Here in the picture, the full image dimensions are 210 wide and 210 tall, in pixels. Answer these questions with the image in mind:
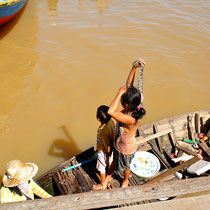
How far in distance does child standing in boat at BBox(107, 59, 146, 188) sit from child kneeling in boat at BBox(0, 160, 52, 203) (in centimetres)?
112

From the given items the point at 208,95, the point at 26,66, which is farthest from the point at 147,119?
the point at 26,66

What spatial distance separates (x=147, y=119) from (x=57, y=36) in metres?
4.96

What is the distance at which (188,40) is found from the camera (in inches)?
327

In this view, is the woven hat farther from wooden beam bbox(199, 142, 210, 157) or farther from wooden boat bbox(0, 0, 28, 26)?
wooden boat bbox(0, 0, 28, 26)

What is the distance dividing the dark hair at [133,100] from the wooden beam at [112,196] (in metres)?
0.76

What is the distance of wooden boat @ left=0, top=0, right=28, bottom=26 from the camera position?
24.5 feet

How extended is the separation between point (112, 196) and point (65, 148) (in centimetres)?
299

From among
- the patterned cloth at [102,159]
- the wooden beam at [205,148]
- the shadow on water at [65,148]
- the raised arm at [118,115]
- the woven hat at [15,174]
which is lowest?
the shadow on water at [65,148]

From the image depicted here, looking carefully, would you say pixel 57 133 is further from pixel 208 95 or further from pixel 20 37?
pixel 20 37

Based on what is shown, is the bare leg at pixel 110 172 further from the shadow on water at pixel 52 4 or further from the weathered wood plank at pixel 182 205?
the shadow on water at pixel 52 4

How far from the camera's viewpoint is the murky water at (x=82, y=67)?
4977 millimetres

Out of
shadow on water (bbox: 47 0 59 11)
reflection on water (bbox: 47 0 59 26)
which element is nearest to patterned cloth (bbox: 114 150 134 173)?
reflection on water (bbox: 47 0 59 26)

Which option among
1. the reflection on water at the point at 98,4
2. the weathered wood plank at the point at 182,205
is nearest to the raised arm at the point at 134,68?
the weathered wood plank at the point at 182,205

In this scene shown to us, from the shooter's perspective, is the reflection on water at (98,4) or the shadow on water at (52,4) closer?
the shadow on water at (52,4)
